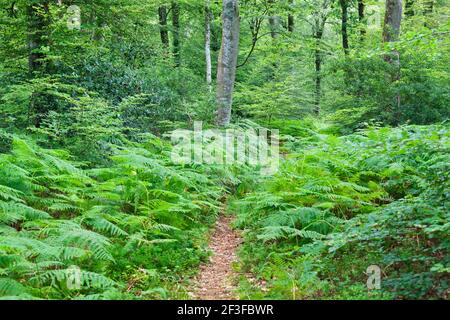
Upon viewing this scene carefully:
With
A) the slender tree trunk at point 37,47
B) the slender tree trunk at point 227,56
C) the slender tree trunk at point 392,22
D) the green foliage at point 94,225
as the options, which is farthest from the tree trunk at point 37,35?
the slender tree trunk at point 392,22

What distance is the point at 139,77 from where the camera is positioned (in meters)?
13.1

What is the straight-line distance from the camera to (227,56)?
12938mm

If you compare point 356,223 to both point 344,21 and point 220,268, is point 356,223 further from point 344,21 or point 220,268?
point 344,21

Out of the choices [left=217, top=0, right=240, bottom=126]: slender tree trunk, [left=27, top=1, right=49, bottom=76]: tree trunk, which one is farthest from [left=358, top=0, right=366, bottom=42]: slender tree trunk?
[left=27, top=1, right=49, bottom=76]: tree trunk

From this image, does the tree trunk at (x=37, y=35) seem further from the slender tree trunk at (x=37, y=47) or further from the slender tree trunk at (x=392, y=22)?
the slender tree trunk at (x=392, y=22)

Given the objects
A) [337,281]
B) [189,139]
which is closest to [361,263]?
[337,281]

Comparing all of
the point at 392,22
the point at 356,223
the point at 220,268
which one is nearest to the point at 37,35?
the point at 220,268

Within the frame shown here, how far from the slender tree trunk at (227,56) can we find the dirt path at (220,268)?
559cm

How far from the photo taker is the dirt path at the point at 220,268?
5398mm

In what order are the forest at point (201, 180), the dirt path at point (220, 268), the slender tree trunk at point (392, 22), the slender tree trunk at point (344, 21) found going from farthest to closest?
the slender tree trunk at point (344, 21)
the slender tree trunk at point (392, 22)
the dirt path at point (220, 268)
the forest at point (201, 180)

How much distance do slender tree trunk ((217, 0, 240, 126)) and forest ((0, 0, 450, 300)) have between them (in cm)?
5

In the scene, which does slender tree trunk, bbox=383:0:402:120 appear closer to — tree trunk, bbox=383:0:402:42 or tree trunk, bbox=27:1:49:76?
tree trunk, bbox=383:0:402:42
